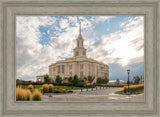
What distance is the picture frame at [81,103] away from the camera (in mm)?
2732

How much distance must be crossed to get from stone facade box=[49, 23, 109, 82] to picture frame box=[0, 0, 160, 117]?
707 millimetres

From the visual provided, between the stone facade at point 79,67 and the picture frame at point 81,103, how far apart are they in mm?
707

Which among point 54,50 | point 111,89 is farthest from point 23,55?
point 111,89

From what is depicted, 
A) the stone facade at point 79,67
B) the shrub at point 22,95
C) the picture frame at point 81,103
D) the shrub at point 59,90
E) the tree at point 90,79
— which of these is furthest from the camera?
the tree at point 90,79

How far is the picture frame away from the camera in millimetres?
2732

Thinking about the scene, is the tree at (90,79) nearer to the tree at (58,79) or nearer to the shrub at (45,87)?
the tree at (58,79)

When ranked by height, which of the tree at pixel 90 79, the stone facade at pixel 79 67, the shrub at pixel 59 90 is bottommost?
the shrub at pixel 59 90

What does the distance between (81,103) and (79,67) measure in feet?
Answer: 3.02

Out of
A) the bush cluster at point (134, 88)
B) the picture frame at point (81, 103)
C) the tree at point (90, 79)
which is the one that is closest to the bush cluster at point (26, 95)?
the picture frame at point (81, 103)

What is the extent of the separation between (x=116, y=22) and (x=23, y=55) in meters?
2.42

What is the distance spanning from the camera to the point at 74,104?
2789 millimetres

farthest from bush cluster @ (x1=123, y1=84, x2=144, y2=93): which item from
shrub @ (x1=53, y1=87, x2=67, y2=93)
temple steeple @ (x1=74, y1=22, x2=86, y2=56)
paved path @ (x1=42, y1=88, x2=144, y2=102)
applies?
shrub @ (x1=53, y1=87, x2=67, y2=93)

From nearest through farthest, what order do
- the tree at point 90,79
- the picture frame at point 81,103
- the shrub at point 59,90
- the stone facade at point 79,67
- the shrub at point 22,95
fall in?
1. the picture frame at point 81,103
2. the shrub at point 22,95
3. the shrub at point 59,90
4. the stone facade at point 79,67
5. the tree at point 90,79

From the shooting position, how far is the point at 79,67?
3277 mm
